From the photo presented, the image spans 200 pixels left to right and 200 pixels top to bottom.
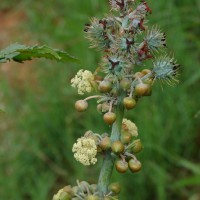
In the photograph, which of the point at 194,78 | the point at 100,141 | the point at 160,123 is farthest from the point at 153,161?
the point at 100,141

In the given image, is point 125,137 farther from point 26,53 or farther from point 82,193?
point 26,53

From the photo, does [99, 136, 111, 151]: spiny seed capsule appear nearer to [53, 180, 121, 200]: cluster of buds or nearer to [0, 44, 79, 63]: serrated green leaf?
[53, 180, 121, 200]: cluster of buds

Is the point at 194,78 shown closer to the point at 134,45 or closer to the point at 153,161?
the point at 153,161

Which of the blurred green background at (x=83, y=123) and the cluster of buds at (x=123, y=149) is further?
the blurred green background at (x=83, y=123)

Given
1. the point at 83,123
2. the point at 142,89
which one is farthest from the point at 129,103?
the point at 83,123

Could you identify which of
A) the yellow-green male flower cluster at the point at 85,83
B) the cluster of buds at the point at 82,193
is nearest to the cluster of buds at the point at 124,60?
the yellow-green male flower cluster at the point at 85,83

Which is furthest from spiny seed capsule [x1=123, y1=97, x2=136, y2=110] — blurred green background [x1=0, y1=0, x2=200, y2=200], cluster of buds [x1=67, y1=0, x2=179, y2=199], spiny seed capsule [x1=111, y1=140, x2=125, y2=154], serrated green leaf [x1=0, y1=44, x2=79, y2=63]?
blurred green background [x1=0, y1=0, x2=200, y2=200]

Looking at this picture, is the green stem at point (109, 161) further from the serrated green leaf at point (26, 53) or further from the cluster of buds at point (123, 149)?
the serrated green leaf at point (26, 53)
